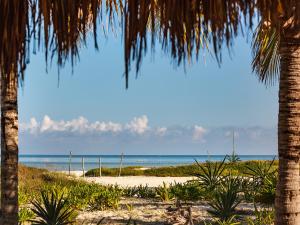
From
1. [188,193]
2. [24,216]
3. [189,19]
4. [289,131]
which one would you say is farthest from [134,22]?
[188,193]

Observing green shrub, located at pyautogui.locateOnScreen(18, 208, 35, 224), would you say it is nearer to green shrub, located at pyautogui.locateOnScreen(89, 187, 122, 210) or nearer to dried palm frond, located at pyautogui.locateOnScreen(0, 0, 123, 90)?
green shrub, located at pyautogui.locateOnScreen(89, 187, 122, 210)

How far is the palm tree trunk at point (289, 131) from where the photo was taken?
6578 millimetres

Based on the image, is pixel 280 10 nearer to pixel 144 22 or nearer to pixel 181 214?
pixel 144 22

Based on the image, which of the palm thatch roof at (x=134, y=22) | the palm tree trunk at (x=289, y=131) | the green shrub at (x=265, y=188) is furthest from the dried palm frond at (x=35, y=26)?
the green shrub at (x=265, y=188)

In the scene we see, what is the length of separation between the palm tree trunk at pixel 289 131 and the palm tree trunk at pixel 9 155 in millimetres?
3420

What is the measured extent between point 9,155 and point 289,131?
3.62m

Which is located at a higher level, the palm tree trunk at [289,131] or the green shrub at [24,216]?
Result: the palm tree trunk at [289,131]

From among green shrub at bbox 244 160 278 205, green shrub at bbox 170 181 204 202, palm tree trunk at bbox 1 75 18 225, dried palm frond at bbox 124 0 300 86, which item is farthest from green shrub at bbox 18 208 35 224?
dried palm frond at bbox 124 0 300 86

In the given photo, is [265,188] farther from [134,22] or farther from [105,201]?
[134,22]

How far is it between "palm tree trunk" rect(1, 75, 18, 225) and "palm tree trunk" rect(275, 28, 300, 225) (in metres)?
3.42

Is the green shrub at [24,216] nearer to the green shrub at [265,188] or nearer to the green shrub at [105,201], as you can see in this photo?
the green shrub at [105,201]

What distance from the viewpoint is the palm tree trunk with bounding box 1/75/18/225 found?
24.5 ft

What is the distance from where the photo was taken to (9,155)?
7.54 m

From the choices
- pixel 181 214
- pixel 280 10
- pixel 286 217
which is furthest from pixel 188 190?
pixel 280 10
